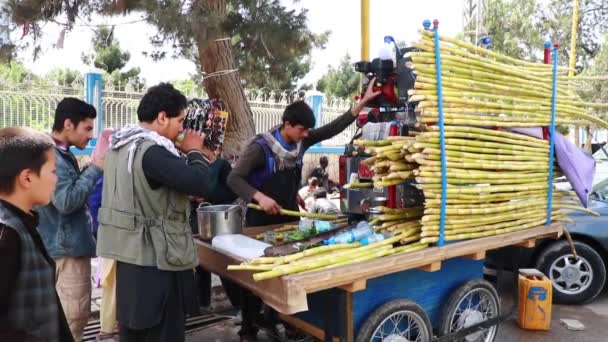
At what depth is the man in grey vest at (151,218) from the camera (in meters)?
2.43

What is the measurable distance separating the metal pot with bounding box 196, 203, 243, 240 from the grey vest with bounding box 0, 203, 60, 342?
156 cm

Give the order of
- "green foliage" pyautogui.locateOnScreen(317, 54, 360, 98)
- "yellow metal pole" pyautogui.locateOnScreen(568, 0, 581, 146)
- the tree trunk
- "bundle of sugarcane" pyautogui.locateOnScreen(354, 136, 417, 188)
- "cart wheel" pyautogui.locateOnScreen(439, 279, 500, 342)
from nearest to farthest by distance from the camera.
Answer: "bundle of sugarcane" pyautogui.locateOnScreen(354, 136, 417, 188) < "cart wheel" pyautogui.locateOnScreen(439, 279, 500, 342) < "yellow metal pole" pyautogui.locateOnScreen(568, 0, 581, 146) < the tree trunk < "green foliage" pyautogui.locateOnScreen(317, 54, 360, 98)

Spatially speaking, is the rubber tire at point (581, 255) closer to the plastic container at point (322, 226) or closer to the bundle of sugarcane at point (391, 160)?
the plastic container at point (322, 226)

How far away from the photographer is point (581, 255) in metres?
4.83

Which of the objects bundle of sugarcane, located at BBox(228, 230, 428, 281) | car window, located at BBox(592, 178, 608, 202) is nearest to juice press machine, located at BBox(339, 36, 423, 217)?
bundle of sugarcane, located at BBox(228, 230, 428, 281)

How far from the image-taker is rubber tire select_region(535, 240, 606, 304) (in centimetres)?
480

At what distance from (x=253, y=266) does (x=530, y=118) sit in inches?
81.9

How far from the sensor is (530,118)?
10.6ft

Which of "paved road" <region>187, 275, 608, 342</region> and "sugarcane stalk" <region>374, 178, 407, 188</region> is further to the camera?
"paved road" <region>187, 275, 608, 342</region>

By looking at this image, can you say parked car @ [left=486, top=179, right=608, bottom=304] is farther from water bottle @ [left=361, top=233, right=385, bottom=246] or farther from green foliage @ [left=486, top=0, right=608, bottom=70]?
green foliage @ [left=486, top=0, right=608, bottom=70]

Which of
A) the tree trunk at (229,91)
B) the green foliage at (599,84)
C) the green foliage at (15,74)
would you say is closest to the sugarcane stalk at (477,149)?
the tree trunk at (229,91)

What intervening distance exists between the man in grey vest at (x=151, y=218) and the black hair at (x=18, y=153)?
0.73 meters

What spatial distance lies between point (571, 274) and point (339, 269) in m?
3.47

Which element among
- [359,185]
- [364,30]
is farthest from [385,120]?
[364,30]
